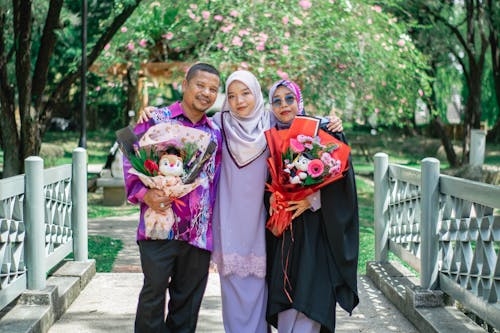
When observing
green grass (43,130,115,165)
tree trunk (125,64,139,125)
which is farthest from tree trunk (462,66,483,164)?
green grass (43,130,115,165)

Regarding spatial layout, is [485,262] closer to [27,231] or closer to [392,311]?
[392,311]

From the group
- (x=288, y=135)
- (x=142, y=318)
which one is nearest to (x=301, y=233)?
(x=288, y=135)

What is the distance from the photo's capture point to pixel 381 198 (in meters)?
7.32

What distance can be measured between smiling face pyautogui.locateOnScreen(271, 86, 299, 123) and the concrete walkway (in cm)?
188

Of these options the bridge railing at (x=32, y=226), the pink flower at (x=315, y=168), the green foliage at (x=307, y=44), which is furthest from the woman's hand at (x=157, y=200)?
the green foliage at (x=307, y=44)

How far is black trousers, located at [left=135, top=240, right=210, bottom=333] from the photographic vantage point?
4402 millimetres

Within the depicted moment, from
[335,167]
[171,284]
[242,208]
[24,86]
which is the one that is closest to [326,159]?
[335,167]

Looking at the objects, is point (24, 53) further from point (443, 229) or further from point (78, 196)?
point (443, 229)

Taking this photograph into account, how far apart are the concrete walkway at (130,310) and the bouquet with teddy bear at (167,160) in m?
1.50

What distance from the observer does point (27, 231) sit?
17.8ft

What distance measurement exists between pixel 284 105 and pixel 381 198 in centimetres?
305

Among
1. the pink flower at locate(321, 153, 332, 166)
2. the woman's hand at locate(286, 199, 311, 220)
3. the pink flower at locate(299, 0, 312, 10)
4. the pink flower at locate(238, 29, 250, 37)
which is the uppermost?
the pink flower at locate(299, 0, 312, 10)

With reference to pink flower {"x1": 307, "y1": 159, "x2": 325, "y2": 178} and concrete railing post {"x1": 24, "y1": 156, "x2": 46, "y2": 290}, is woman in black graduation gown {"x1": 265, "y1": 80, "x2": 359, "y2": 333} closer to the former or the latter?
pink flower {"x1": 307, "y1": 159, "x2": 325, "y2": 178}

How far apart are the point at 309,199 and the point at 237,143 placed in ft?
1.86
